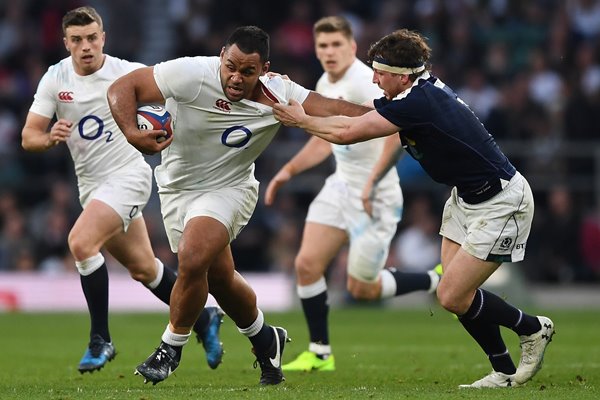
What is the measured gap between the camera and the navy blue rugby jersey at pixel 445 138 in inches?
318

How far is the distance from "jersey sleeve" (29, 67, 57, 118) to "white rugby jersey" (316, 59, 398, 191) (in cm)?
236

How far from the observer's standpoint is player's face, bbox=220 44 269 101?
317 inches

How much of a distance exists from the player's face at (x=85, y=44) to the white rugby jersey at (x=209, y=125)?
173cm

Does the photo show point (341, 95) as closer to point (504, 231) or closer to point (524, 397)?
point (504, 231)

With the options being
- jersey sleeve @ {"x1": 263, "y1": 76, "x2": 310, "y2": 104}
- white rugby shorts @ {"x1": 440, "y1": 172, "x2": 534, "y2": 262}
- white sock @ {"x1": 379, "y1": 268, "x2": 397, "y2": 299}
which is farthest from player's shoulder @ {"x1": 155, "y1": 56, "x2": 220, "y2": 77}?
white sock @ {"x1": 379, "y1": 268, "x2": 397, "y2": 299}

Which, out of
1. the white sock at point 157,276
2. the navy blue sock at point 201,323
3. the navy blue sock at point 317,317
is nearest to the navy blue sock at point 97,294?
the white sock at point 157,276

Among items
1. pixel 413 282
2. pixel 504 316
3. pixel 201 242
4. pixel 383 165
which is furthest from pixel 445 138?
pixel 413 282

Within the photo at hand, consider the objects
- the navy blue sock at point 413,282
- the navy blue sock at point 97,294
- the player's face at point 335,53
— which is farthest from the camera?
the navy blue sock at point 413,282

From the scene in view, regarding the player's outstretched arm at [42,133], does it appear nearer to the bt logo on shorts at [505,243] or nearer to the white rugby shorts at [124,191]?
the white rugby shorts at [124,191]

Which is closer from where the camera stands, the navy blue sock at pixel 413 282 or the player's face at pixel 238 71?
the player's face at pixel 238 71

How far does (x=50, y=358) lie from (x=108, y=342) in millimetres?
2155

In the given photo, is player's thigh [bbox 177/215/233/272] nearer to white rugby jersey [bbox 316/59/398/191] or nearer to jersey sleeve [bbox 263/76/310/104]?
jersey sleeve [bbox 263/76/310/104]

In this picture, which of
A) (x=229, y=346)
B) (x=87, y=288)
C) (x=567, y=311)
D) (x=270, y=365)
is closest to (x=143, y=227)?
(x=87, y=288)

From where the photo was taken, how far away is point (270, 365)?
352 inches
